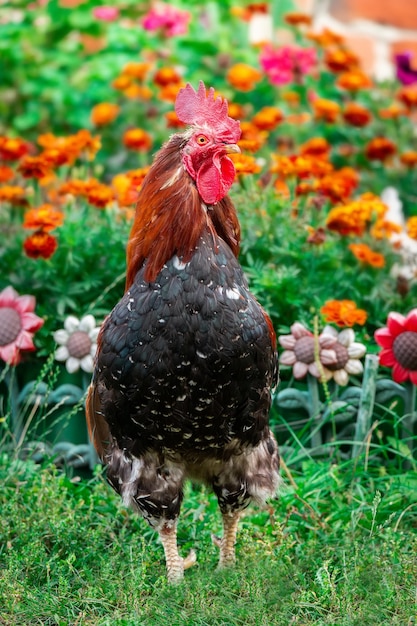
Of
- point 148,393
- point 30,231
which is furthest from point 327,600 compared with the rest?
point 30,231

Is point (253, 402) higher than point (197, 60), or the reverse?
point (253, 402)

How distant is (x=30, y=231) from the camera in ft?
15.5

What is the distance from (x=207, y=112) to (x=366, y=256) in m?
1.57

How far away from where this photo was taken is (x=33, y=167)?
4.45m

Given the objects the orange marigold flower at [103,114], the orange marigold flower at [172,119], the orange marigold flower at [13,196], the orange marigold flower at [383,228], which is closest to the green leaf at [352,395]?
the orange marigold flower at [383,228]

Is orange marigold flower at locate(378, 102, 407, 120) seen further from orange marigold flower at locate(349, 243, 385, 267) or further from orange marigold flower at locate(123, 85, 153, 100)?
orange marigold flower at locate(349, 243, 385, 267)

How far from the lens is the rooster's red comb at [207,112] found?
10.00 feet

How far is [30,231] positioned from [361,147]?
2.46 meters

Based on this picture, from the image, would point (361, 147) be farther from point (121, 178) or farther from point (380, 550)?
point (380, 550)

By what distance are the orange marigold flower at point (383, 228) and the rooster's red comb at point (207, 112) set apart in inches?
69.8

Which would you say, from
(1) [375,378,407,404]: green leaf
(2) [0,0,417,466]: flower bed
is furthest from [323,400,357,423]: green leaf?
(1) [375,378,407,404]: green leaf

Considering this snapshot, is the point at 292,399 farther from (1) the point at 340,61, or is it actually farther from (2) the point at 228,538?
(1) the point at 340,61

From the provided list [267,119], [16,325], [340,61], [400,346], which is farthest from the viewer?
[340,61]

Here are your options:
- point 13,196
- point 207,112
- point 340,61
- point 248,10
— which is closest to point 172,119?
point 13,196
